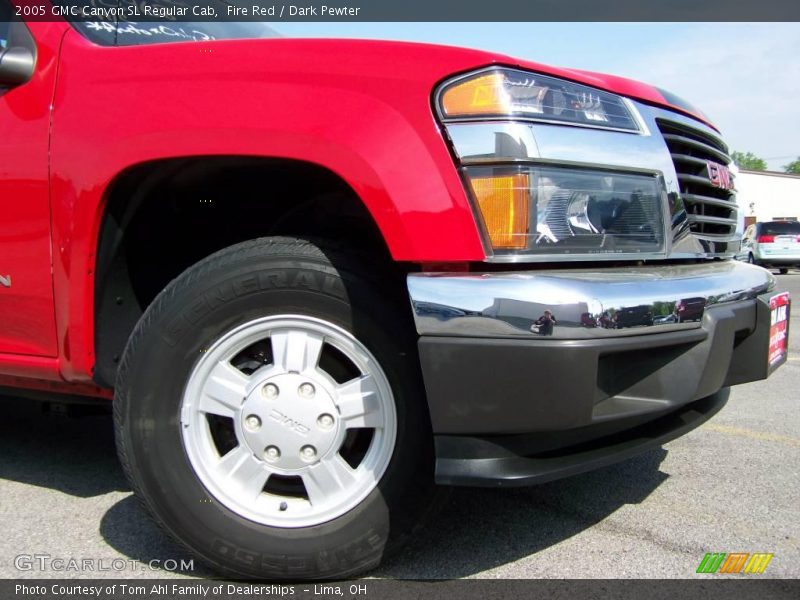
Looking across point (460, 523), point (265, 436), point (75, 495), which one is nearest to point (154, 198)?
point (265, 436)

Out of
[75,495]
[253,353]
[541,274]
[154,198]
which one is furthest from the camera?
[75,495]

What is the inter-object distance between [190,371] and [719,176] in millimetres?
1904

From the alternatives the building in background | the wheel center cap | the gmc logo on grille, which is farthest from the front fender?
the building in background

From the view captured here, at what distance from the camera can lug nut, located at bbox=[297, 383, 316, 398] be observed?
2062mm

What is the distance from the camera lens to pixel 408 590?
2.04 meters

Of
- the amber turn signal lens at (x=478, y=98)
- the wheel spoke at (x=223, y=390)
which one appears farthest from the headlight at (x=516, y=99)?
the wheel spoke at (x=223, y=390)

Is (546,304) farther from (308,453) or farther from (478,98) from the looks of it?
(308,453)

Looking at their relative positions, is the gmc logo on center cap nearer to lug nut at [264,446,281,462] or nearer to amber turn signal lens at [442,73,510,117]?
lug nut at [264,446,281,462]

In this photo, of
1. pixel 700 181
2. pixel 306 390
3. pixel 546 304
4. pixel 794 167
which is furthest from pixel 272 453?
pixel 794 167

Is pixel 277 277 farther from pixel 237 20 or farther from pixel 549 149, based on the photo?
pixel 237 20

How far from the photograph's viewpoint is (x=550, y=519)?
254cm

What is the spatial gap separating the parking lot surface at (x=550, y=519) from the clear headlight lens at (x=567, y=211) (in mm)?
937

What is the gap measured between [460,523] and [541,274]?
1.07m

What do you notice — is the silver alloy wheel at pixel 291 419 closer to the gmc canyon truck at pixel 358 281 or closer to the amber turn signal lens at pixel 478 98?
the gmc canyon truck at pixel 358 281
